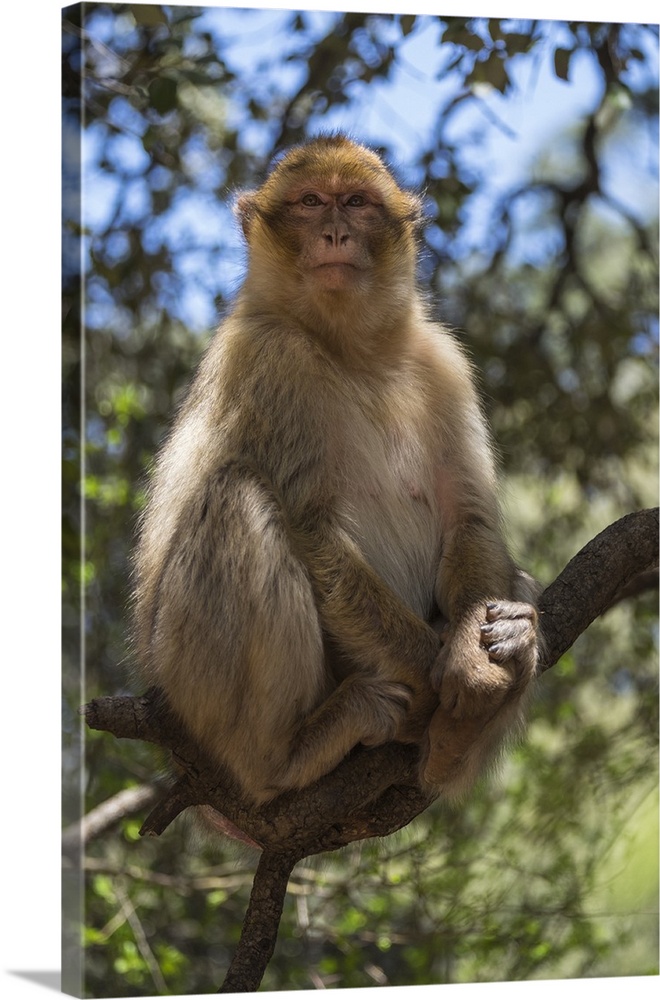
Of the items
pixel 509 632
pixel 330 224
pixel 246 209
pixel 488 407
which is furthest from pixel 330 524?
pixel 488 407

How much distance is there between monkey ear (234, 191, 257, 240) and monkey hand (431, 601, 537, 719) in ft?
4.85

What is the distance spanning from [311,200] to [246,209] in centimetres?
33

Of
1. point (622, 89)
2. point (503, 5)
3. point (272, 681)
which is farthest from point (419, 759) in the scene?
point (622, 89)

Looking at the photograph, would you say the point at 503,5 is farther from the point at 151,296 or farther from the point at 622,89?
the point at 151,296

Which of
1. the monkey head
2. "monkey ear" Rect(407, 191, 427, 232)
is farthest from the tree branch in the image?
"monkey ear" Rect(407, 191, 427, 232)

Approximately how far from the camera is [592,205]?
21.2ft

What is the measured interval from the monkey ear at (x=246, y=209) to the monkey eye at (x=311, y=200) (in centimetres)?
26

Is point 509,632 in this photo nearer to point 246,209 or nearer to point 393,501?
point 393,501

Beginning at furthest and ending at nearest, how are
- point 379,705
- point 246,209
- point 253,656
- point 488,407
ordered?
1. point 488,407
2. point 246,209
3. point 379,705
4. point 253,656

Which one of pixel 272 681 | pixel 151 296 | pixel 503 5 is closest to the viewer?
pixel 272 681

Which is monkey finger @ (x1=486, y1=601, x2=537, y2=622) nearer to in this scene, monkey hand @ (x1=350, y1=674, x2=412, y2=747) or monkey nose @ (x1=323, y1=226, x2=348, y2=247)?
monkey hand @ (x1=350, y1=674, x2=412, y2=747)

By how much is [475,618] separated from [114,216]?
2762 mm

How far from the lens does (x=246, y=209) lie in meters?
4.41

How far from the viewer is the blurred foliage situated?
216 inches
